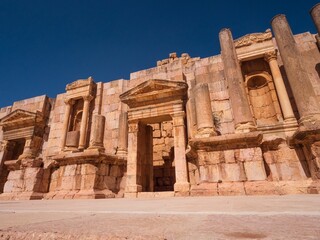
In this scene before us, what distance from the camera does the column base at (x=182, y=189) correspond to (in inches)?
268

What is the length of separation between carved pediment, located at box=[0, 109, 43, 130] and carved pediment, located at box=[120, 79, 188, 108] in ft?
22.3

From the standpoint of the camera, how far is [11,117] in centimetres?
1337

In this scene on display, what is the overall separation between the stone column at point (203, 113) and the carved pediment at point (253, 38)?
3.93 m

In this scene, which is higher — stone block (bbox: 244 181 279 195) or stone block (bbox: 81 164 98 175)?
stone block (bbox: 81 164 98 175)

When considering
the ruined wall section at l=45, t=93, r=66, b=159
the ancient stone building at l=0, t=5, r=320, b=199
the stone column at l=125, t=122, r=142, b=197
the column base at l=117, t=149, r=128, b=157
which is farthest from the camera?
the ruined wall section at l=45, t=93, r=66, b=159

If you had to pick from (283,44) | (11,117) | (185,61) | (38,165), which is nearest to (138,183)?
(38,165)

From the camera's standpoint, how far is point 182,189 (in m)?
7.00

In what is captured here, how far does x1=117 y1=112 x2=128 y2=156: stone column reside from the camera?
373 inches

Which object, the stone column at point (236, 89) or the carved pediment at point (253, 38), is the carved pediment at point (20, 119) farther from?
the carved pediment at point (253, 38)

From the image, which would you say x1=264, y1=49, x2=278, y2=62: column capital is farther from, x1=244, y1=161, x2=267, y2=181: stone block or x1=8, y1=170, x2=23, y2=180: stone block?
x1=8, y1=170, x2=23, y2=180: stone block

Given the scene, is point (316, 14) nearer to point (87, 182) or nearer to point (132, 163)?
point (132, 163)

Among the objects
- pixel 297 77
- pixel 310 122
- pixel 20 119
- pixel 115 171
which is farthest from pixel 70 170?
pixel 297 77

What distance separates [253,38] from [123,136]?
7852 millimetres

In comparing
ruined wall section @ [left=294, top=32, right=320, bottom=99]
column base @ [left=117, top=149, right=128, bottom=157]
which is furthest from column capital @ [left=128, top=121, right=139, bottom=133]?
ruined wall section @ [left=294, top=32, right=320, bottom=99]
